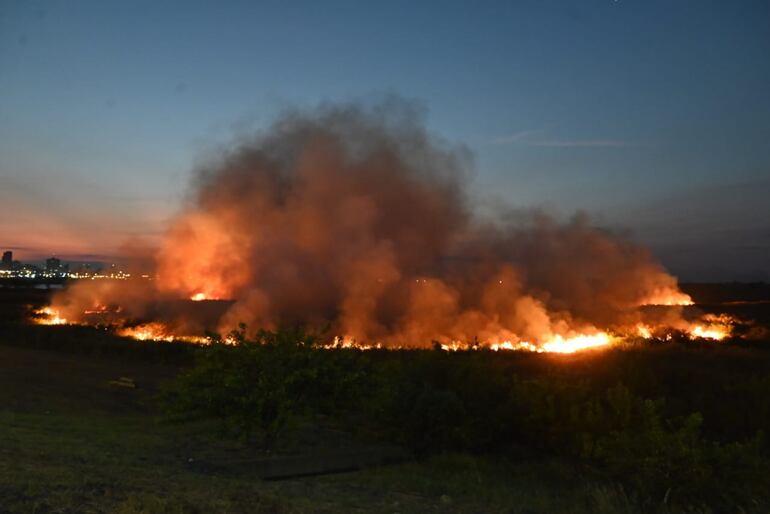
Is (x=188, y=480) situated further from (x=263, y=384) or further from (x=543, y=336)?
Result: (x=543, y=336)

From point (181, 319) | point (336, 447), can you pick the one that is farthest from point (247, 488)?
point (181, 319)

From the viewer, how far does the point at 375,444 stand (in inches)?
541

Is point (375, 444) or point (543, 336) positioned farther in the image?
point (543, 336)

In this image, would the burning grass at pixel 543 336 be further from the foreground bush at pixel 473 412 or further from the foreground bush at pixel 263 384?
the foreground bush at pixel 263 384

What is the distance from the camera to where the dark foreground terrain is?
786cm

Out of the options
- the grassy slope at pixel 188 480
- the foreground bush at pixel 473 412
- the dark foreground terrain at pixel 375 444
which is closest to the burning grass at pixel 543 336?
the dark foreground terrain at pixel 375 444

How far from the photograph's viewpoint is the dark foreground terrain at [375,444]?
309 inches

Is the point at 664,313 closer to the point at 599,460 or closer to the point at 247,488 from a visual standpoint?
the point at 599,460

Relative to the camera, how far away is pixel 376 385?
12.3m

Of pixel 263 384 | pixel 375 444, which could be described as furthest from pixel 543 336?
pixel 263 384

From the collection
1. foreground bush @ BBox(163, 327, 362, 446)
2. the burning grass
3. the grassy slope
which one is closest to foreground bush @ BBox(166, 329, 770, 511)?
foreground bush @ BBox(163, 327, 362, 446)

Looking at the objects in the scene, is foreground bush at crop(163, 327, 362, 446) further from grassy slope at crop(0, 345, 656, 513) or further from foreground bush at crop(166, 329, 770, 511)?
grassy slope at crop(0, 345, 656, 513)

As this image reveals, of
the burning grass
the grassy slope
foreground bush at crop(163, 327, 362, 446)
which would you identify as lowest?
the grassy slope

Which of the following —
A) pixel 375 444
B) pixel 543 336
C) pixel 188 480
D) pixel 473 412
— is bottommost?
pixel 375 444
